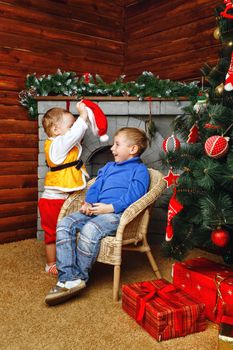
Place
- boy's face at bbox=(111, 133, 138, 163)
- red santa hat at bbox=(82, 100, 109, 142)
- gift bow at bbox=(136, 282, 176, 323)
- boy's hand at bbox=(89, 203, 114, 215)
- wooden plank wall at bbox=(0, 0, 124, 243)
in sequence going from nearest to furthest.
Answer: gift bow at bbox=(136, 282, 176, 323), boy's hand at bbox=(89, 203, 114, 215), boy's face at bbox=(111, 133, 138, 163), red santa hat at bbox=(82, 100, 109, 142), wooden plank wall at bbox=(0, 0, 124, 243)

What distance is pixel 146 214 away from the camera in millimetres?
2441

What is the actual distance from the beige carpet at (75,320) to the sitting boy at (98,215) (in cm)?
13

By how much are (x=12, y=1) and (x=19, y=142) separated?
4.32ft

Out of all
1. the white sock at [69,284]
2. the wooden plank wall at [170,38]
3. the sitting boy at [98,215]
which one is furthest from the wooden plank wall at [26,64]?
the white sock at [69,284]

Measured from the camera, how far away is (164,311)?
1739mm

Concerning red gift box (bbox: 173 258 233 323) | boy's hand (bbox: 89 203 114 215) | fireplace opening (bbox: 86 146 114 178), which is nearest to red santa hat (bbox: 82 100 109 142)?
boy's hand (bbox: 89 203 114 215)

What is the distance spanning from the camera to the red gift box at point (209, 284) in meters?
1.91

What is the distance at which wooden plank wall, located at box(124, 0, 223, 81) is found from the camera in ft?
11.5

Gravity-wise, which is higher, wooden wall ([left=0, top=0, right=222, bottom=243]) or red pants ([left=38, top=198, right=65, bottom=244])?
wooden wall ([left=0, top=0, right=222, bottom=243])

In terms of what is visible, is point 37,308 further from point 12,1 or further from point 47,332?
point 12,1

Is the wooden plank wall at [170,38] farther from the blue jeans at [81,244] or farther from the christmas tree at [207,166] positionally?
the blue jeans at [81,244]

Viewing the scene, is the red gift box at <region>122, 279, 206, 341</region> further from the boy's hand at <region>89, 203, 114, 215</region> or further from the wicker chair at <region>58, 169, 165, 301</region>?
the boy's hand at <region>89, 203, 114, 215</region>

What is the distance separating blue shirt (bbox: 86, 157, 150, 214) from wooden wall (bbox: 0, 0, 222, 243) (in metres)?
1.21

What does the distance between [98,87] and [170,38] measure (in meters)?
1.15
